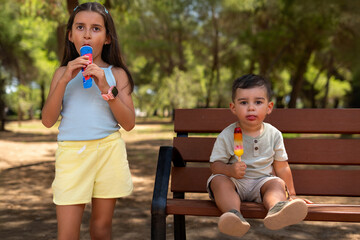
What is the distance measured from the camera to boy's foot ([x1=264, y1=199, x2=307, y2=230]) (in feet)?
6.50

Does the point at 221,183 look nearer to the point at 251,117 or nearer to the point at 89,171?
the point at 251,117

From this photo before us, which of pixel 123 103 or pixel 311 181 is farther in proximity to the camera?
pixel 311 181

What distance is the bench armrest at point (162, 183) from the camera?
2.19 m

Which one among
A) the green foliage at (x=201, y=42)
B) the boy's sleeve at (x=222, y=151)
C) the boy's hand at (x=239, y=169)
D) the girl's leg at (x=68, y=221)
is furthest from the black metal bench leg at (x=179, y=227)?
the green foliage at (x=201, y=42)

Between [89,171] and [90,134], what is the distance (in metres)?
0.20

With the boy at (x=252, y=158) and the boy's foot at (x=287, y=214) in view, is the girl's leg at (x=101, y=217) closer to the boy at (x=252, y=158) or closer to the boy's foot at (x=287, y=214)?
the boy at (x=252, y=158)

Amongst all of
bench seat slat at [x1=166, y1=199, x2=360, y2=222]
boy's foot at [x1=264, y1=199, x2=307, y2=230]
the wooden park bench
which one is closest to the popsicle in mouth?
bench seat slat at [x1=166, y1=199, x2=360, y2=222]

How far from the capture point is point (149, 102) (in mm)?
37719

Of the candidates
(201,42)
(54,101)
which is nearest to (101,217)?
(54,101)

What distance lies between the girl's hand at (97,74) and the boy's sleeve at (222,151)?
31.2 inches

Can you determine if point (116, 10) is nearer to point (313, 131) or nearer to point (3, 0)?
point (3, 0)

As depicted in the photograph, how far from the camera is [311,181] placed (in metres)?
2.85

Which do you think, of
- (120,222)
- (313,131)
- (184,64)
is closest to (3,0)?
(120,222)

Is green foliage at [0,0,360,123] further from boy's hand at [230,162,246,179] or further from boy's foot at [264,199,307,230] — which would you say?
boy's foot at [264,199,307,230]
